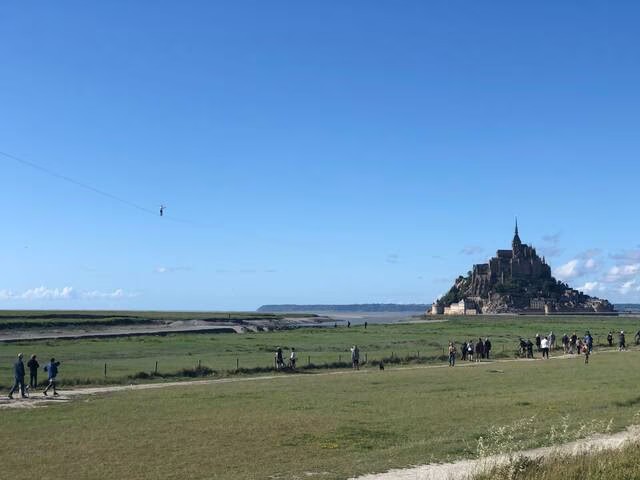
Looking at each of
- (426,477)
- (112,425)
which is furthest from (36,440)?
(426,477)

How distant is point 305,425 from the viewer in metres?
18.6

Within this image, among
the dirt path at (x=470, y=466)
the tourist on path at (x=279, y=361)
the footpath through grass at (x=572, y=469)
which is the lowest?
the tourist on path at (x=279, y=361)

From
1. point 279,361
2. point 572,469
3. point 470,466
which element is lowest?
point 279,361

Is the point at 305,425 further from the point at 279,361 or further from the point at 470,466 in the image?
the point at 279,361

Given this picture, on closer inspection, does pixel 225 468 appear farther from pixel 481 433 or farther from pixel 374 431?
pixel 481 433

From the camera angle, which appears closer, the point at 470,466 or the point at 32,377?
the point at 470,466

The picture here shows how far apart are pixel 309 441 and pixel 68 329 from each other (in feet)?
310

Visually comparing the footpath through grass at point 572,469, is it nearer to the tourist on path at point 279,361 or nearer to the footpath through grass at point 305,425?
the footpath through grass at point 305,425

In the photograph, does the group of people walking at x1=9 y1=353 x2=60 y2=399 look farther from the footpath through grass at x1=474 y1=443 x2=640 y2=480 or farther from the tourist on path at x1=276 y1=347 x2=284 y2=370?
the footpath through grass at x1=474 y1=443 x2=640 y2=480

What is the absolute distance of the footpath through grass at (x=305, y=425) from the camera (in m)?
13.9

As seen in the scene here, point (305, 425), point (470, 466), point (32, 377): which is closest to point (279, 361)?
point (32, 377)

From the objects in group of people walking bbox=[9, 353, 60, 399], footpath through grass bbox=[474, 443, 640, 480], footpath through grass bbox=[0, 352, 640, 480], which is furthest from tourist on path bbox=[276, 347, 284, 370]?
footpath through grass bbox=[474, 443, 640, 480]

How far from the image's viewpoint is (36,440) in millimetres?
17125

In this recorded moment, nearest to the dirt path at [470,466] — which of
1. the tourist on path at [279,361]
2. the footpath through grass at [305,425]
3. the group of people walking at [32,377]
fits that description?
the footpath through grass at [305,425]
